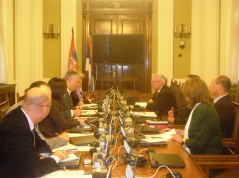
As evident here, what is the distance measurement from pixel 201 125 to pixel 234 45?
5.62m

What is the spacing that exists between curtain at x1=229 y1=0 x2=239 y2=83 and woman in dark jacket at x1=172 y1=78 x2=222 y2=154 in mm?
5273

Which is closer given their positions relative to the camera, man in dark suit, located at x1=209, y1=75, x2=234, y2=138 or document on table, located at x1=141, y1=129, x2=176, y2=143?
document on table, located at x1=141, y1=129, x2=176, y2=143

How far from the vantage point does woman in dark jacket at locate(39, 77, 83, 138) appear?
13.5 ft

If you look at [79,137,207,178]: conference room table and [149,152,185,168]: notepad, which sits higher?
[149,152,185,168]: notepad

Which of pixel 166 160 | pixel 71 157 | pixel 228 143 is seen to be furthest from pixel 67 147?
pixel 228 143

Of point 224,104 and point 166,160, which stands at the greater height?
point 224,104

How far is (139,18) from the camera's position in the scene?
36.6ft

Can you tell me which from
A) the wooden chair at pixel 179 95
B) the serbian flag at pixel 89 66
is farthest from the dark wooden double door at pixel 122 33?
the wooden chair at pixel 179 95

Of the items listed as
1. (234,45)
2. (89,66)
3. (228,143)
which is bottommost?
(228,143)

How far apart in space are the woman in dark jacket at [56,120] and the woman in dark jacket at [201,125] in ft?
4.08

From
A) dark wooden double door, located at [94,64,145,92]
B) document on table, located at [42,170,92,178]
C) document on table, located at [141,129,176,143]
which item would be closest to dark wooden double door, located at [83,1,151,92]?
dark wooden double door, located at [94,64,145,92]

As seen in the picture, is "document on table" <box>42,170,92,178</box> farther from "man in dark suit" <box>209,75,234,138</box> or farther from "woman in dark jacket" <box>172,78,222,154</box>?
"man in dark suit" <box>209,75,234,138</box>

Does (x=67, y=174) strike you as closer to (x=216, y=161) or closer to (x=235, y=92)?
(x=216, y=161)

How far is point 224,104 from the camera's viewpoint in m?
4.46
